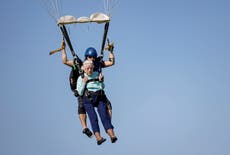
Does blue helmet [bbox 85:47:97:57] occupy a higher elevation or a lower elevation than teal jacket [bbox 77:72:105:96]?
higher

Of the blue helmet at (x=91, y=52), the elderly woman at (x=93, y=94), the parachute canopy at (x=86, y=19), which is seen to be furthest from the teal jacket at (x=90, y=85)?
the parachute canopy at (x=86, y=19)

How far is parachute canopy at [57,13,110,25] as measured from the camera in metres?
17.0

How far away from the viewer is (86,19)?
17.2 metres

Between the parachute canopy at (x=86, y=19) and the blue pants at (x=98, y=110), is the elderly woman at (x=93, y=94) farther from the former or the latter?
the parachute canopy at (x=86, y=19)

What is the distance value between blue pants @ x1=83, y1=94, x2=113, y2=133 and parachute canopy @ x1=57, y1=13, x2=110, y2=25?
2255 mm

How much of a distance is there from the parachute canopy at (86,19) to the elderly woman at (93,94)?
1270 millimetres

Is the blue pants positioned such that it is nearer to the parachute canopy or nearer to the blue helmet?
the blue helmet

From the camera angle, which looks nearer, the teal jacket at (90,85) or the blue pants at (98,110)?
the blue pants at (98,110)

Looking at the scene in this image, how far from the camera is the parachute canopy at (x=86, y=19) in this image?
16984 millimetres

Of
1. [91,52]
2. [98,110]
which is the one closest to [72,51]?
[91,52]

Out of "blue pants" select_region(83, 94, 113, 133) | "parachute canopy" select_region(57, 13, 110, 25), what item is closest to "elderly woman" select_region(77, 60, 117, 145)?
"blue pants" select_region(83, 94, 113, 133)

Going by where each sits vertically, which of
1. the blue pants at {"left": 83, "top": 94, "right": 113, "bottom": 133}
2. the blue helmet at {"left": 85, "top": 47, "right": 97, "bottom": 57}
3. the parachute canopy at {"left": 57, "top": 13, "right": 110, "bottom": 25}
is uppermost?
the parachute canopy at {"left": 57, "top": 13, "right": 110, "bottom": 25}

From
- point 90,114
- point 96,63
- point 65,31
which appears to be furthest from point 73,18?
point 90,114

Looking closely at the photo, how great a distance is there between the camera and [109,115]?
1711 centimetres
